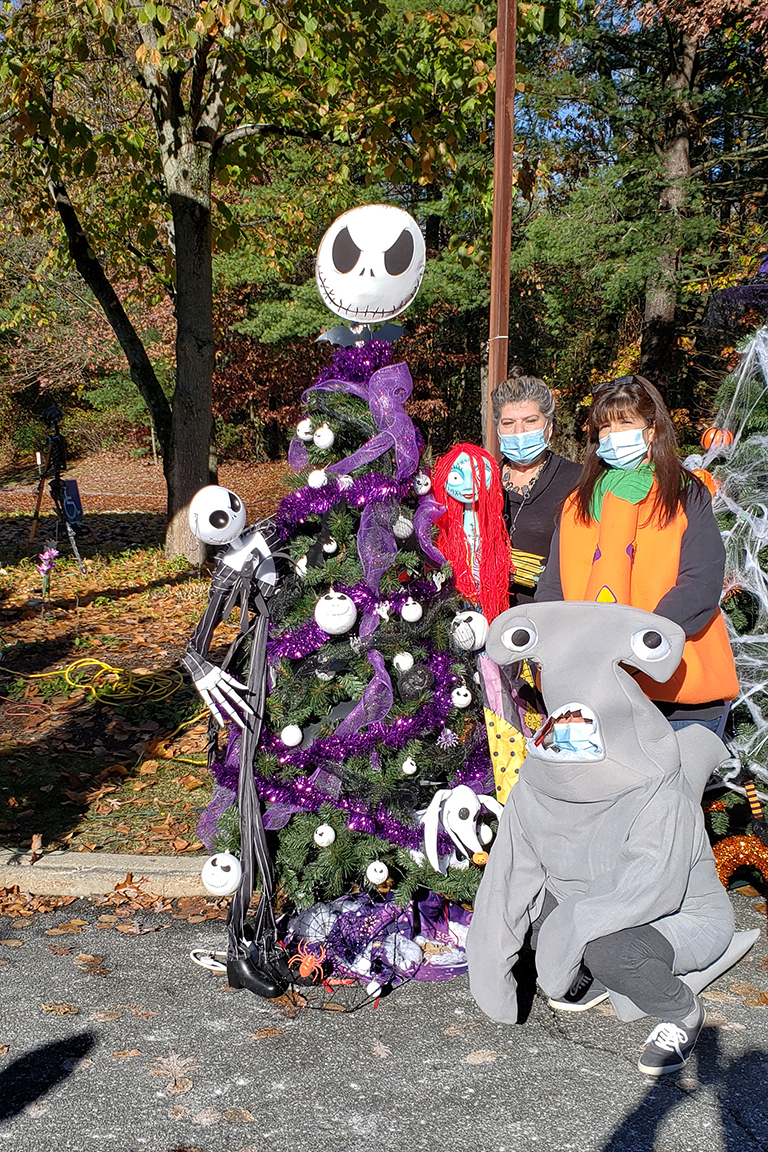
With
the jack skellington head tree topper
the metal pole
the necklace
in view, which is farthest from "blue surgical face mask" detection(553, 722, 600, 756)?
the metal pole

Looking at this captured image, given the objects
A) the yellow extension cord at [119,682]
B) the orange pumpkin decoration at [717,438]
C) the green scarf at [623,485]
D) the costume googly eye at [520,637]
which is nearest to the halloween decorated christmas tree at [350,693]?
the costume googly eye at [520,637]

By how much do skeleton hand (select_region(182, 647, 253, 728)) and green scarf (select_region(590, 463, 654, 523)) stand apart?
138cm

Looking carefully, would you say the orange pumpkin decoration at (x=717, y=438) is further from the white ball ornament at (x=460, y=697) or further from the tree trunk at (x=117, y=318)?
the tree trunk at (x=117, y=318)

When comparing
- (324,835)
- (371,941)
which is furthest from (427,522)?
(371,941)

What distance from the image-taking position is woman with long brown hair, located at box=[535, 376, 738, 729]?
3.07 meters

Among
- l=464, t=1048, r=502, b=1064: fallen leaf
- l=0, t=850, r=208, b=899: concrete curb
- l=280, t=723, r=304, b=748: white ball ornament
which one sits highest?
l=280, t=723, r=304, b=748: white ball ornament

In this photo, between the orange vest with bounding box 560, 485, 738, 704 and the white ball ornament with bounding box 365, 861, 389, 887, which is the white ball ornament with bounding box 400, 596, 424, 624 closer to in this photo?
the orange vest with bounding box 560, 485, 738, 704

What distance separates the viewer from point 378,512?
338 cm

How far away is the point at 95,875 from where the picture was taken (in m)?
4.24

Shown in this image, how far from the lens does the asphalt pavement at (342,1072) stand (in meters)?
2.68

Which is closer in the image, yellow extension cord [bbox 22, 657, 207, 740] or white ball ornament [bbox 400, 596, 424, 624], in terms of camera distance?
white ball ornament [bbox 400, 596, 424, 624]

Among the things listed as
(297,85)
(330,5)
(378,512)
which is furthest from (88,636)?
(297,85)

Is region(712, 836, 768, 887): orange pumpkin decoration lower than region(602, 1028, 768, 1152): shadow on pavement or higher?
higher

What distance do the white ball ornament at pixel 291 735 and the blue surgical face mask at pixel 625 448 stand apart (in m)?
1.43
